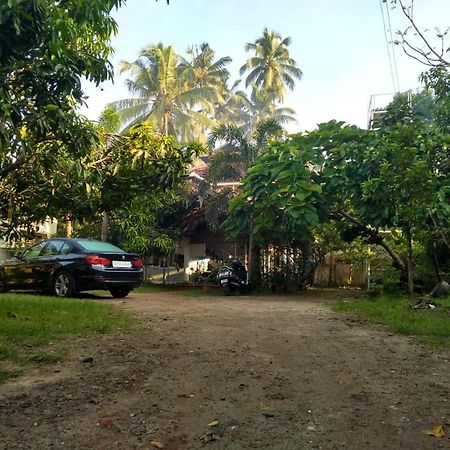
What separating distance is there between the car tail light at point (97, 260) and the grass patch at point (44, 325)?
1.80 metres

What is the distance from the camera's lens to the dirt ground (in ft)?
9.96

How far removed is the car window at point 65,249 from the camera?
1147 cm

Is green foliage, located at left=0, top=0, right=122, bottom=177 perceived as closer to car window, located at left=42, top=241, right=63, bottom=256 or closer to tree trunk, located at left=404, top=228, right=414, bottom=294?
car window, located at left=42, top=241, right=63, bottom=256

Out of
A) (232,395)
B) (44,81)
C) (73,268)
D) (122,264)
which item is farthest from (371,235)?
(232,395)

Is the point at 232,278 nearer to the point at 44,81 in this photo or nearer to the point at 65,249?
the point at 65,249

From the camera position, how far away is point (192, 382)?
4.24m

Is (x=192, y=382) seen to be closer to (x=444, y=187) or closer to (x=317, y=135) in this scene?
(x=444, y=187)

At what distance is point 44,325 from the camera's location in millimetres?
6609

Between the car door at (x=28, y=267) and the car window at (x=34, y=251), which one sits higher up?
the car window at (x=34, y=251)

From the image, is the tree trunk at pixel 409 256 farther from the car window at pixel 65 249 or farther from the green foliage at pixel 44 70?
the green foliage at pixel 44 70

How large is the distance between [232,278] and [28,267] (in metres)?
5.92

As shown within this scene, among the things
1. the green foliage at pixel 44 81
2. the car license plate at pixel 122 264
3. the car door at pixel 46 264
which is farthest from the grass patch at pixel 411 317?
the car door at pixel 46 264

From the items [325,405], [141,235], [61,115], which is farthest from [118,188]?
[141,235]

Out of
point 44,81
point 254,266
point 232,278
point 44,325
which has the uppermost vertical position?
point 44,81
